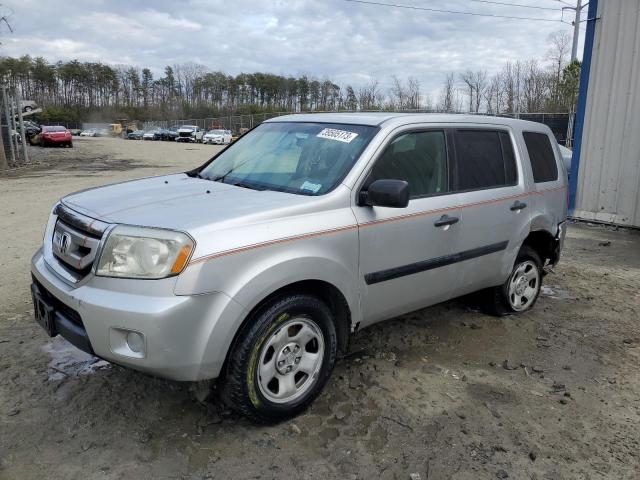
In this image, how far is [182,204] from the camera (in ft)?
10.1

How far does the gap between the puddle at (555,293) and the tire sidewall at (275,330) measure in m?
3.32

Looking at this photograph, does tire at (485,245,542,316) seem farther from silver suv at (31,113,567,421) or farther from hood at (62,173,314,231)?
hood at (62,173,314,231)

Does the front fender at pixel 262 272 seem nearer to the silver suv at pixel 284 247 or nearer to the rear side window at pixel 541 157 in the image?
the silver suv at pixel 284 247

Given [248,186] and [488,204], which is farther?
[488,204]

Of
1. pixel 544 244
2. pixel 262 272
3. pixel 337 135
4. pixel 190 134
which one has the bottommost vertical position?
pixel 190 134

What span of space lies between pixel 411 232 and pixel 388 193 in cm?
52

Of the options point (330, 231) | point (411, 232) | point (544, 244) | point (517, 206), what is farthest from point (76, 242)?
point (544, 244)

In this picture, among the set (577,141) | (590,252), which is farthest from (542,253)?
(577,141)

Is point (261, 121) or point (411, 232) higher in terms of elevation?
point (261, 121)

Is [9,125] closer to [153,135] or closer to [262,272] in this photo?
[262,272]

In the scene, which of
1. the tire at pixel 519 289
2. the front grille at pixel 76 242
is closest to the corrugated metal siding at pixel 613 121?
the tire at pixel 519 289

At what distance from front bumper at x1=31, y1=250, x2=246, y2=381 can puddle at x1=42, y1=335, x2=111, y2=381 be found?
1020mm

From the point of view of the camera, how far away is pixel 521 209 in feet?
14.8

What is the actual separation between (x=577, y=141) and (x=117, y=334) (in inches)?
362
